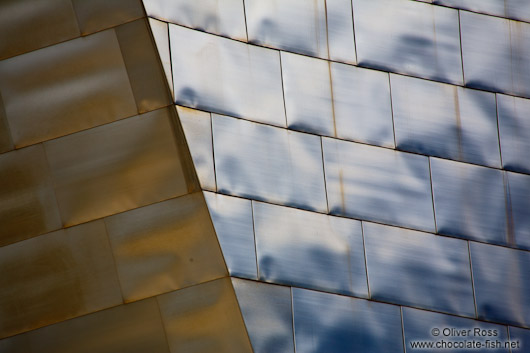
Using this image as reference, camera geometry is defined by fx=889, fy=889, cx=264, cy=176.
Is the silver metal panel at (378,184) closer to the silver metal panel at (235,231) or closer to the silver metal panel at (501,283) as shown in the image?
the silver metal panel at (501,283)

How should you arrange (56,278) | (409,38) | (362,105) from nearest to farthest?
(56,278) < (362,105) < (409,38)

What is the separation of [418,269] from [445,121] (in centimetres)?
204

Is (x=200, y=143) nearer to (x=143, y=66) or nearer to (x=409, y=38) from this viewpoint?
(x=143, y=66)

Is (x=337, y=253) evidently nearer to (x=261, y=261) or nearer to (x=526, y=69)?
(x=261, y=261)

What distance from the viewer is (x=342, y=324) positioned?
10508 mm

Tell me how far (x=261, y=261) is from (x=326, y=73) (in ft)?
8.52

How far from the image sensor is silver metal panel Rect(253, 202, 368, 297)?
1028cm

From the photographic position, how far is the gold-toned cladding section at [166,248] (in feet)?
33.1

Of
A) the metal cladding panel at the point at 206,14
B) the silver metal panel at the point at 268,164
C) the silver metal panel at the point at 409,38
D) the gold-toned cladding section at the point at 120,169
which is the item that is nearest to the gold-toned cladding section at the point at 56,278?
the gold-toned cladding section at the point at 120,169

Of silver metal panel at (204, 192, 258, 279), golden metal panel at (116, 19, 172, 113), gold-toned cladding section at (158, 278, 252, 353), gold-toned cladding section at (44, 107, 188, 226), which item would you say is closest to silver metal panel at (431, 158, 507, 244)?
silver metal panel at (204, 192, 258, 279)

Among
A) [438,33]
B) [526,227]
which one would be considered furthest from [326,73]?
[526,227]

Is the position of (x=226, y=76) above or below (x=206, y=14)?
below

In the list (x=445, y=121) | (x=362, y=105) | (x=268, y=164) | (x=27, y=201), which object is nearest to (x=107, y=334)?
(x=27, y=201)

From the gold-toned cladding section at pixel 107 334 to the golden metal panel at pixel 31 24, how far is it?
3225 millimetres
